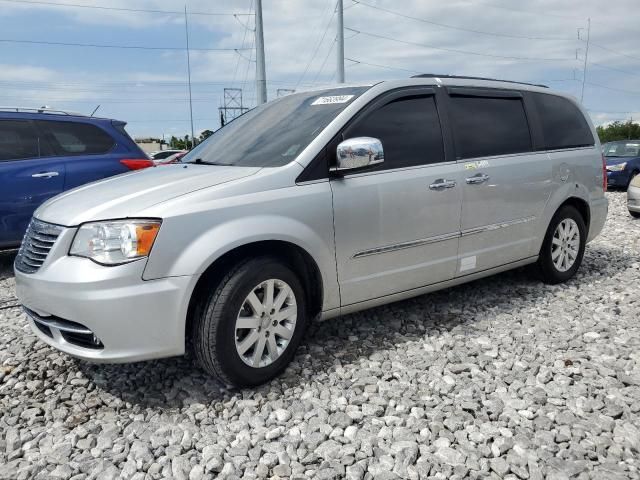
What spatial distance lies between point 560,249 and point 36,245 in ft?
14.2

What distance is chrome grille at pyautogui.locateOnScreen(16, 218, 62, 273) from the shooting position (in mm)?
2777

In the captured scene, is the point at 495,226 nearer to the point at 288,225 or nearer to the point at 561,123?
the point at 561,123

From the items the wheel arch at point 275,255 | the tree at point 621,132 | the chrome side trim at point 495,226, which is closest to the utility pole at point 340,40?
the chrome side trim at point 495,226

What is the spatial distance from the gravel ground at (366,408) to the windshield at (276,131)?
4.38 feet

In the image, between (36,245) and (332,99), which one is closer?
(36,245)

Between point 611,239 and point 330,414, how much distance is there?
6.21m

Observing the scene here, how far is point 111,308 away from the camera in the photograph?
254cm

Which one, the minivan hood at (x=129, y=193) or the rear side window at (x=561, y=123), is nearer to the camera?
the minivan hood at (x=129, y=193)

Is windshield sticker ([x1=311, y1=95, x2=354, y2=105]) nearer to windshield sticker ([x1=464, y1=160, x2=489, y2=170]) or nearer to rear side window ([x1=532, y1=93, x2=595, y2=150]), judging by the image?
windshield sticker ([x1=464, y1=160, x2=489, y2=170])

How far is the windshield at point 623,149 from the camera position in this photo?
1444 cm

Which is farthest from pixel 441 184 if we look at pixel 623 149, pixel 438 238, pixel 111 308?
pixel 623 149

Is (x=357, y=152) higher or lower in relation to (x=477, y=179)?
higher

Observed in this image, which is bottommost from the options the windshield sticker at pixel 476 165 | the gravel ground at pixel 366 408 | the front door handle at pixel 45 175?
the gravel ground at pixel 366 408

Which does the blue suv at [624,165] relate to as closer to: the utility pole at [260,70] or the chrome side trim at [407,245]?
the utility pole at [260,70]
